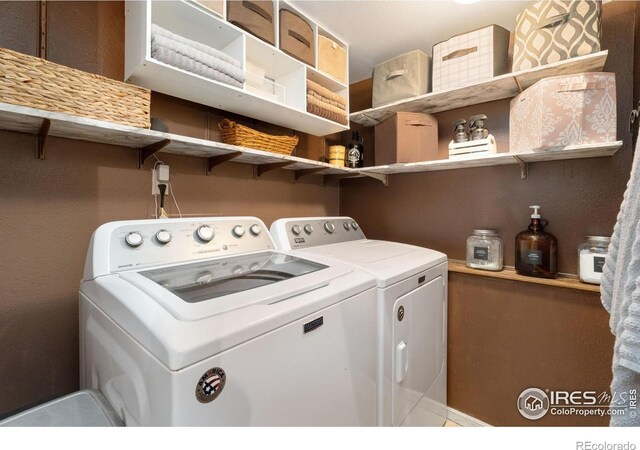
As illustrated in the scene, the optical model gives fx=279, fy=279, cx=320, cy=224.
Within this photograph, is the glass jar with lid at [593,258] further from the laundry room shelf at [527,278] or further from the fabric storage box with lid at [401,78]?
the fabric storage box with lid at [401,78]

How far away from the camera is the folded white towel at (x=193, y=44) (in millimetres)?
1169

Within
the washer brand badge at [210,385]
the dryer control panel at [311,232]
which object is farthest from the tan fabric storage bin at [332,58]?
the washer brand badge at [210,385]

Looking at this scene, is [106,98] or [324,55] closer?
[106,98]

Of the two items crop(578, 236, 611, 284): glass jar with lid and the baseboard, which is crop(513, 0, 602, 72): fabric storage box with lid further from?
the baseboard

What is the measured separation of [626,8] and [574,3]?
37 cm

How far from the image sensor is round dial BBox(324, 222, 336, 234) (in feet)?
6.14

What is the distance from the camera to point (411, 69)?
184 cm

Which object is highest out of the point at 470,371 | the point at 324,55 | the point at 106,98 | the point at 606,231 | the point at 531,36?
the point at 324,55

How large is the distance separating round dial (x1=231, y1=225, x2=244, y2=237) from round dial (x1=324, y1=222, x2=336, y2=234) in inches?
24.8

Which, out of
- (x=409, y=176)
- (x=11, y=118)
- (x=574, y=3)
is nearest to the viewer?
(x=11, y=118)

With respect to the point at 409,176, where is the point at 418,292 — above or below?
below

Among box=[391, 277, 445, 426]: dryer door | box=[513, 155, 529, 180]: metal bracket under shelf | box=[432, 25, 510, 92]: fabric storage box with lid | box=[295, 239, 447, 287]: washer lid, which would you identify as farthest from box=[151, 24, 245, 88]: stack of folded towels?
box=[513, 155, 529, 180]: metal bracket under shelf

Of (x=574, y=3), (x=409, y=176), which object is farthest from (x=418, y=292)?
(x=574, y=3)

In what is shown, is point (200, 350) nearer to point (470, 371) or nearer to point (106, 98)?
point (106, 98)
